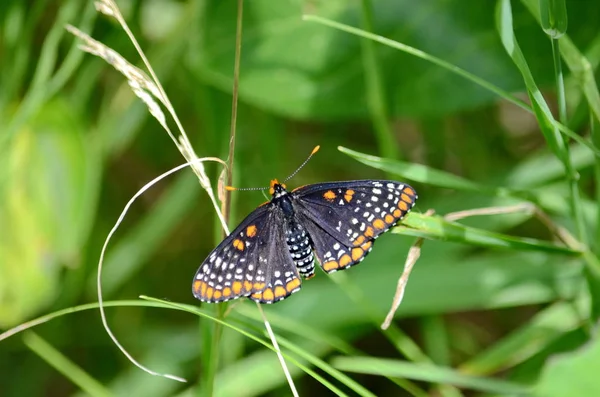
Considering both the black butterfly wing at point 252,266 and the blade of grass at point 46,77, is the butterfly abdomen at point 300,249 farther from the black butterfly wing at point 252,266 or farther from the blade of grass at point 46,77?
the blade of grass at point 46,77

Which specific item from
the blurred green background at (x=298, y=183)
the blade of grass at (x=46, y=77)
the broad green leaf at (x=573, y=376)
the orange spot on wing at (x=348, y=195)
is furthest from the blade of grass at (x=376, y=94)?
the broad green leaf at (x=573, y=376)

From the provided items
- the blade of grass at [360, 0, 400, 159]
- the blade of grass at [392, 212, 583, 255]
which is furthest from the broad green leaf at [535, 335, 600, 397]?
the blade of grass at [360, 0, 400, 159]

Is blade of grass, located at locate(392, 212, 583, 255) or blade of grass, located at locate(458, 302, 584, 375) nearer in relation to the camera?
blade of grass, located at locate(392, 212, 583, 255)

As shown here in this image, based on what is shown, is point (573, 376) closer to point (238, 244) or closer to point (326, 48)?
point (238, 244)

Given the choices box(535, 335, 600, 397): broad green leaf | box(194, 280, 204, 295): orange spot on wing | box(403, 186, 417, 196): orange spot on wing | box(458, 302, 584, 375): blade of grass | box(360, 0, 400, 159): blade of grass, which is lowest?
box(458, 302, 584, 375): blade of grass

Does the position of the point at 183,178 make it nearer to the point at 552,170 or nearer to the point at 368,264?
the point at 368,264

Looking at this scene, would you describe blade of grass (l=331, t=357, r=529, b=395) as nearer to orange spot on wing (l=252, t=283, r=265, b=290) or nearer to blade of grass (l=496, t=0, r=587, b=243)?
orange spot on wing (l=252, t=283, r=265, b=290)

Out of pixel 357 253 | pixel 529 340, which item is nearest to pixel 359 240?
pixel 357 253
